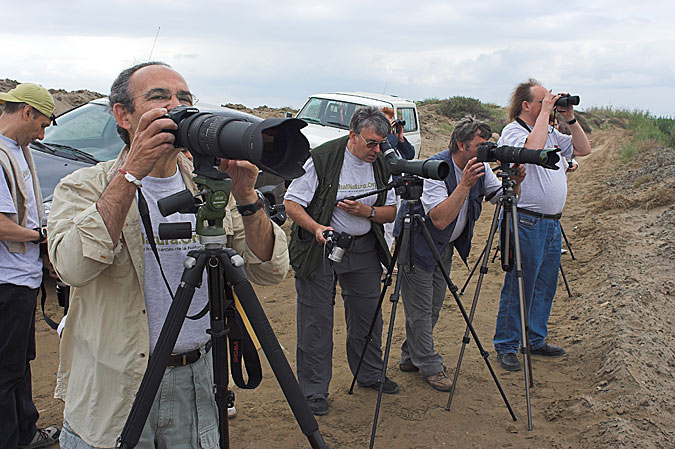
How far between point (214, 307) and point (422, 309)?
2.79 meters

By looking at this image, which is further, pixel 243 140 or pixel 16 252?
pixel 16 252

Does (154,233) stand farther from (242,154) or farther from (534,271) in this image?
(534,271)

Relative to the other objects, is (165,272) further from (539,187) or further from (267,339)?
(539,187)

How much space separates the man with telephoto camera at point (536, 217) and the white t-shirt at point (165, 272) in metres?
3.10

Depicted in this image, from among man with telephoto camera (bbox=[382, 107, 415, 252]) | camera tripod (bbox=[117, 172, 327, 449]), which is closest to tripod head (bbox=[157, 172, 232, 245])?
camera tripod (bbox=[117, 172, 327, 449])

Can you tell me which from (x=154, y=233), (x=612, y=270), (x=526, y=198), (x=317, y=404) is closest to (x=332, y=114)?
(x=612, y=270)

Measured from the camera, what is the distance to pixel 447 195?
4.15m

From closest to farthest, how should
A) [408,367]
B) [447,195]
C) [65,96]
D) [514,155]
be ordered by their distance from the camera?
1. [514,155]
2. [447,195]
3. [408,367]
4. [65,96]

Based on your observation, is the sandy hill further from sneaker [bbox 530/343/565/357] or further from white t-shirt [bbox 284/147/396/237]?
sneaker [bbox 530/343/565/357]

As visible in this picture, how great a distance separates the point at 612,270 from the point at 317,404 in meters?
4.92

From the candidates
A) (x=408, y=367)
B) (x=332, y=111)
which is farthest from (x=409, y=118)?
(x=408, y=367)

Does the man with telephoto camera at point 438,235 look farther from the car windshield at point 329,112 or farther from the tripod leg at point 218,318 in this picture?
the car windshield at point 329,112

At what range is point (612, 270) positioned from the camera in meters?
7.26

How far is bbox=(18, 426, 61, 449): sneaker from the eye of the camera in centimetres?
343
